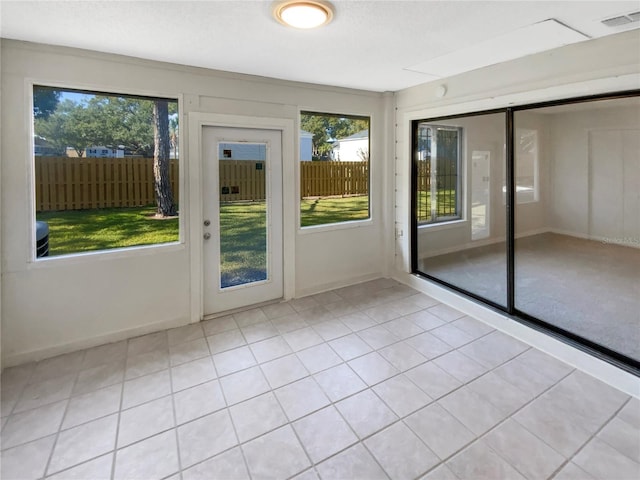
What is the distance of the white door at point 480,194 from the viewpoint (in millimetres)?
4316

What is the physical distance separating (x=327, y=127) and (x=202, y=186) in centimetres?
169

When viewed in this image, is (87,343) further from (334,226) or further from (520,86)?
(520,86)

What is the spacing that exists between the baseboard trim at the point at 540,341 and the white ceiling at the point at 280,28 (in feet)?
7.51

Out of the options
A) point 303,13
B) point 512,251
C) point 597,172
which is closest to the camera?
point 303,13

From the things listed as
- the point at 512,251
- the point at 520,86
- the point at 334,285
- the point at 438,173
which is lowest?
the point at 334,285

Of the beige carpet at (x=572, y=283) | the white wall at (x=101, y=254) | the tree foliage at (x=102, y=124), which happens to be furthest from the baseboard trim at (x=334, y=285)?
the tree foliage at (x=102, y=124)

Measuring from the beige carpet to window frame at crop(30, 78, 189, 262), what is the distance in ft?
10.0

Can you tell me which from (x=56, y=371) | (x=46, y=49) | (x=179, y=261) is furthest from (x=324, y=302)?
(x=46, y=49)

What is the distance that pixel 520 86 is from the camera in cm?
280

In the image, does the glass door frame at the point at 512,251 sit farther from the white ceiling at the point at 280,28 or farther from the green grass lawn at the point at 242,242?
the green grass lawn at the point at 242,242

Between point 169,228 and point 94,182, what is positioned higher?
point 94,182

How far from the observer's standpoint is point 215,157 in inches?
131

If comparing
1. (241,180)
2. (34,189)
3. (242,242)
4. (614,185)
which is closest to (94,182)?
(34,189)

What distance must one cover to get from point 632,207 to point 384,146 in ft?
8.48
